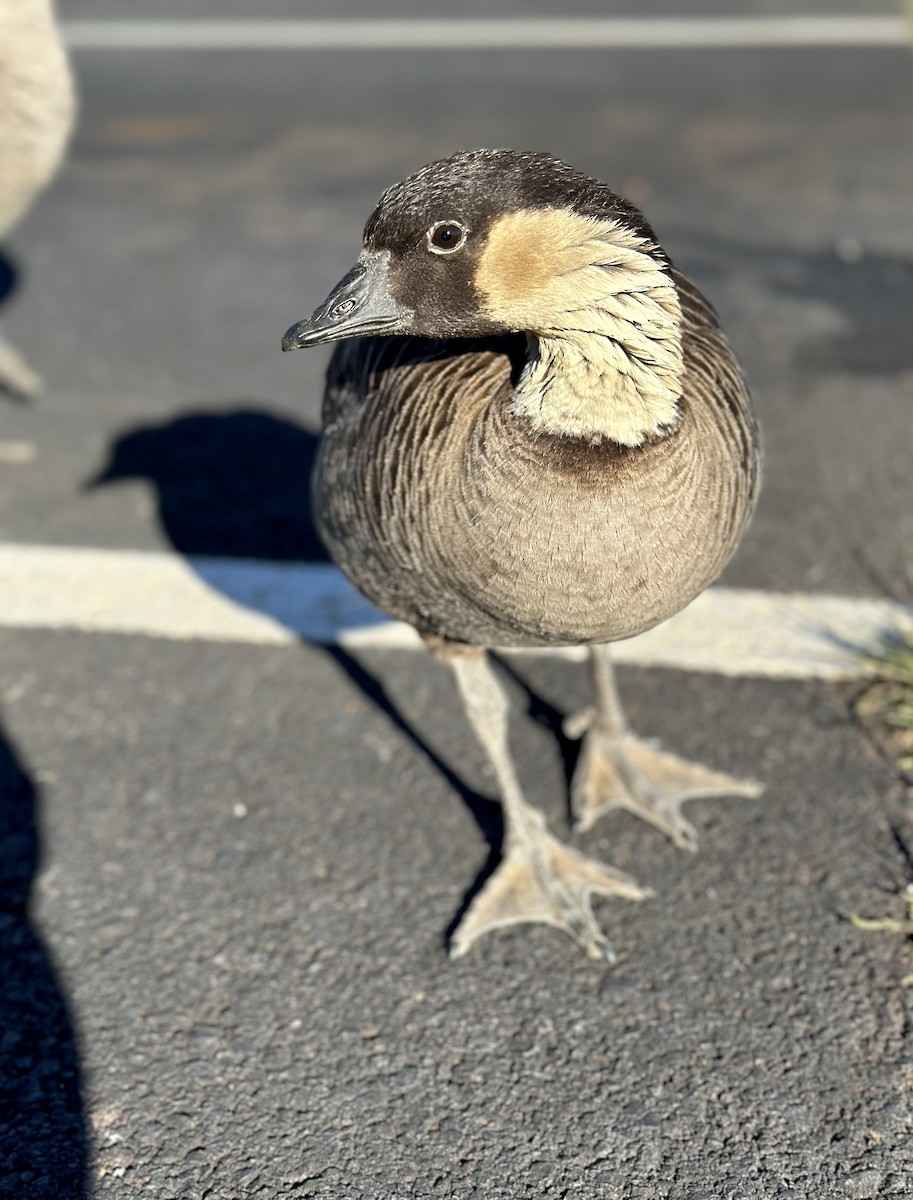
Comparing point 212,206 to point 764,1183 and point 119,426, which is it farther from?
point 764,1183

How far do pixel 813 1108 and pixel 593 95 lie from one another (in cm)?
858

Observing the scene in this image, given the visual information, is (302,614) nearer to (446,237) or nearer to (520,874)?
(520,874)

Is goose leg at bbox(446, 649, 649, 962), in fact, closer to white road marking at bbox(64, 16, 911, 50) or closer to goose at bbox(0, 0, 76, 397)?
goose at bbox(0, 0, 76, 397)

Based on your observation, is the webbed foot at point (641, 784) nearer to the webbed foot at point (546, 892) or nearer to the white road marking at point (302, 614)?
the webbed foot at point (546, 892)

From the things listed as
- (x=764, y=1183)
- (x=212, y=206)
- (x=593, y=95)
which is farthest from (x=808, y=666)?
(x=593, y=95)

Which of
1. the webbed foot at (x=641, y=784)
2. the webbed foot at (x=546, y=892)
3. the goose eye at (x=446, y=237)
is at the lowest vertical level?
the webbed foot at (x=546, y=892)

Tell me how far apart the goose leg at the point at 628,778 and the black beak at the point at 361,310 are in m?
1.29

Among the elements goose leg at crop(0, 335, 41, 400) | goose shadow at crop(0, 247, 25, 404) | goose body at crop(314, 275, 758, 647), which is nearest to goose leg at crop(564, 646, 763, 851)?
goose body at crop(314, 275, 758, 647)

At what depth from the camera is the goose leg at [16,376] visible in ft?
19.1

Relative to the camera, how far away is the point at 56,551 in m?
4.88

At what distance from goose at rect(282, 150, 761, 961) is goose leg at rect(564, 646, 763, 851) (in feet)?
1.51

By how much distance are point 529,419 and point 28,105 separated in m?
3.90

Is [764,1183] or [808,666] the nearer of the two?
[764,1183]

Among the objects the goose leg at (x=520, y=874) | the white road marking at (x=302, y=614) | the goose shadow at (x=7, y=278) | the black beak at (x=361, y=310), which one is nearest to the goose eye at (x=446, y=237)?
the black beak at (x=361, y=310)
